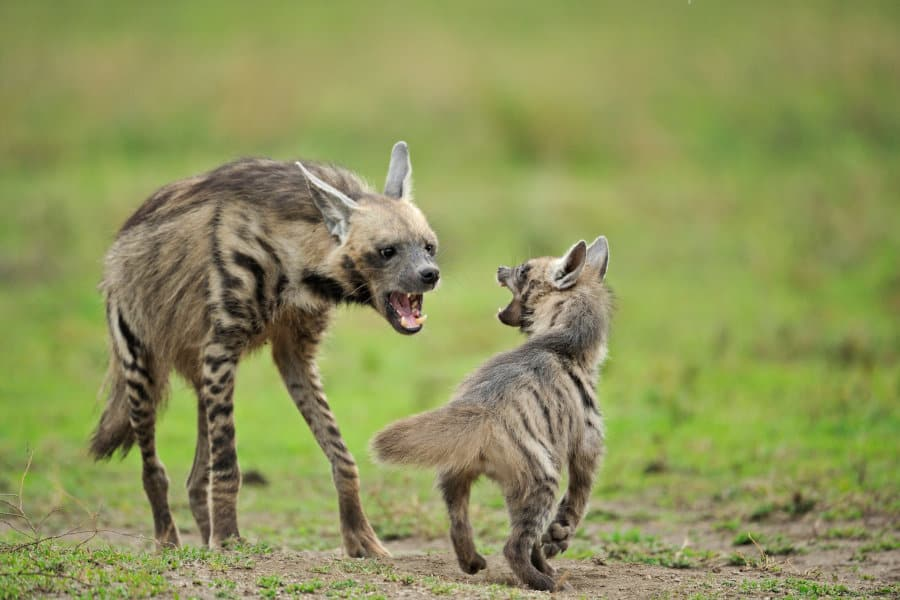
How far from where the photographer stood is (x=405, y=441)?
17.8ft

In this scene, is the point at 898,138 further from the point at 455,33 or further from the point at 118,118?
the point at 118,118

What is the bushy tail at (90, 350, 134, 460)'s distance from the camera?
24.0 feet

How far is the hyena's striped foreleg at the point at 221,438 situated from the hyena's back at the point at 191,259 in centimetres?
17

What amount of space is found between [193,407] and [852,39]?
15.8 meters

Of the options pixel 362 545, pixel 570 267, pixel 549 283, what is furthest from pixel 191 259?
pixel 570 267

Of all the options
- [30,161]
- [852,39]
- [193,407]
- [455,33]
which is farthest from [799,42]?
[193,407]

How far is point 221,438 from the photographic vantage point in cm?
654

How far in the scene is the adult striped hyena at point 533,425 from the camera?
549cm

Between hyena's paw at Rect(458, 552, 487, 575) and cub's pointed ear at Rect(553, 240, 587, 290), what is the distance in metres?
1.47

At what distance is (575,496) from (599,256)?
1.36 m

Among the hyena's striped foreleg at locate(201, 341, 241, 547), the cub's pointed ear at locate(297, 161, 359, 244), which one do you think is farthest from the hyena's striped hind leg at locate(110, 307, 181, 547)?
the cub's pointed ear at locate(297, 161, 359, 244)

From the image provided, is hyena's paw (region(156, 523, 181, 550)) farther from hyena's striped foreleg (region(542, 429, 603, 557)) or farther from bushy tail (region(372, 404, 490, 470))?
hyena's striped foreleg (region(542, 429, 603, 557))

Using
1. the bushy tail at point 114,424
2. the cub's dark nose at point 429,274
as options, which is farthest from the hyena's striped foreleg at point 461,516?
the bushy tail at point 114,424

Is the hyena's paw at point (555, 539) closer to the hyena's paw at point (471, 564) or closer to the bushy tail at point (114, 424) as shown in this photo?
the hyena's paw at point (471, 564)
